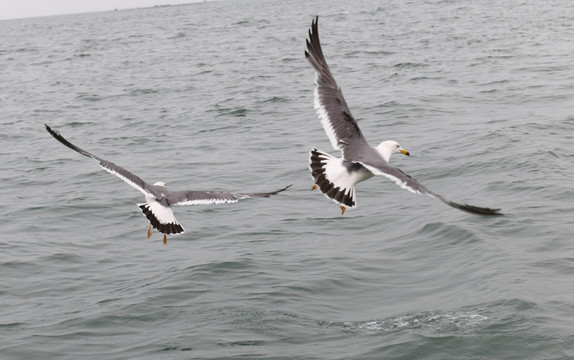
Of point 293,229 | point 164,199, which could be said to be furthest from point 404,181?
point 293,229

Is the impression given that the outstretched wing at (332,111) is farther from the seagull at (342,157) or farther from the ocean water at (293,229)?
the ocean water at (293,229)

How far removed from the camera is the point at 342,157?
32.3ft

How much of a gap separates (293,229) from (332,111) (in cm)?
376

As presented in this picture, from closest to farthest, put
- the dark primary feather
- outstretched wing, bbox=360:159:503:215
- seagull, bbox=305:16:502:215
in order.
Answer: outstretched wing, bbox=360:159:503:215 < seagull, bbox=305:16:502:215 < the dark primary feather

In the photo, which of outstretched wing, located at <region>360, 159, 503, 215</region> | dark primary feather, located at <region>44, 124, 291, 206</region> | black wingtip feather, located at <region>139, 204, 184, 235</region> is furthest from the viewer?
dark primary feather, located at <region>44, 124, 291, 206</region>

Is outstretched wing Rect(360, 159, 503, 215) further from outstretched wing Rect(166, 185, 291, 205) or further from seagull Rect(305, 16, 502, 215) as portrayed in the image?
outstretched wing Rect(166, 185, 291, 205)

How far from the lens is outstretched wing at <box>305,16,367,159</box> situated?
10117 millimetres

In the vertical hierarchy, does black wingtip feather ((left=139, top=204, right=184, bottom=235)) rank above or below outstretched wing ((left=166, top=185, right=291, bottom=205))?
below

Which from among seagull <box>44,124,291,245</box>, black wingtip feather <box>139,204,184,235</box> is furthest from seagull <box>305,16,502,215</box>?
black wingtip feather <box>139,204,184,235</box>

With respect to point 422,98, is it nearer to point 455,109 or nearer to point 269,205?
point 455,109

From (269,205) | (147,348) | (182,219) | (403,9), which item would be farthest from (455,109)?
(403,9)

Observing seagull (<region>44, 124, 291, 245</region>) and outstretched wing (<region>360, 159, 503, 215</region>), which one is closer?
outstretched wing (<region>360, 159, 503, 215</region>)

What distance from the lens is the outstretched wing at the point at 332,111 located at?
33.2ft

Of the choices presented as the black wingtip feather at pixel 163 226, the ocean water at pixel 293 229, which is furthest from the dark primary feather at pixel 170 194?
the ocean water at pixel 293 229
